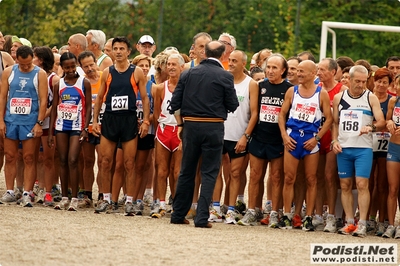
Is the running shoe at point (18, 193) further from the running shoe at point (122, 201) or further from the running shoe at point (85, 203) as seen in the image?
the running shoe at point (122, 201)

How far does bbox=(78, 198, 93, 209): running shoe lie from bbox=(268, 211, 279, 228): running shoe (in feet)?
8.71

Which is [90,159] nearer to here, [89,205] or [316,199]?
[89,205]

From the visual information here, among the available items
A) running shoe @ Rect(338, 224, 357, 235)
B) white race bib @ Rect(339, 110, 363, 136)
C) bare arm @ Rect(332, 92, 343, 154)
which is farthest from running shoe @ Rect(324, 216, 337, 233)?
white race bib @ Rect(339, 110, 363, 136)

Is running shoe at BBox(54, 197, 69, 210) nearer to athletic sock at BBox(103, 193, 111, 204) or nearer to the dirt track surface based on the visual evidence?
the dirt track surface

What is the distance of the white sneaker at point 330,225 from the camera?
12938 mm

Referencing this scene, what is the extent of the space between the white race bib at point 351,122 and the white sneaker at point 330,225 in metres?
1.13

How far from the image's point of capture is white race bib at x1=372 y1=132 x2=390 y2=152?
13.2 metres

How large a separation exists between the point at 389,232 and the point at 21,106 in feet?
16.8

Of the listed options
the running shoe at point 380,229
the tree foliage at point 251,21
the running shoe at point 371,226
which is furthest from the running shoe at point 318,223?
the tree foliage at point 251,21

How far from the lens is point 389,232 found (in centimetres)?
1273

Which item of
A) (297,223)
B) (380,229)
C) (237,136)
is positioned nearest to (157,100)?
(237,136)

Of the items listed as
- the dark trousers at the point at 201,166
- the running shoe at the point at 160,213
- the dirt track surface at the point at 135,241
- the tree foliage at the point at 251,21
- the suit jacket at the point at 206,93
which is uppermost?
the tree foliage at the point at 251,21

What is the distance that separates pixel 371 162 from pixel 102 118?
139 inches

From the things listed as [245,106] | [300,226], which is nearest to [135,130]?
[245,106]
